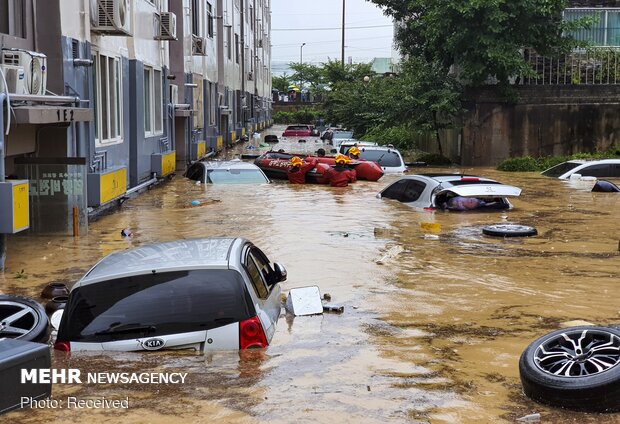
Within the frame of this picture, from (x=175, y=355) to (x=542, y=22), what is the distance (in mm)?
27264

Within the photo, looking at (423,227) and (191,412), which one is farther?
(423,227)

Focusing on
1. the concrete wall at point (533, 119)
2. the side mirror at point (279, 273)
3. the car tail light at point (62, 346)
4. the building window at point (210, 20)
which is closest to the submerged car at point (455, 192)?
the side mirror at point (279, 273)

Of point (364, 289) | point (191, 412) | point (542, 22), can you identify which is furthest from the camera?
point (542, 22)

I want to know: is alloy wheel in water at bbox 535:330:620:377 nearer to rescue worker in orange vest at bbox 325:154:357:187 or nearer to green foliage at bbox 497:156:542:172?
rescue worker in orange vest at bbox 325:154:357:187

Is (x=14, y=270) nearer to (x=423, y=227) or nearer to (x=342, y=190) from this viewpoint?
(x=423, y=227)

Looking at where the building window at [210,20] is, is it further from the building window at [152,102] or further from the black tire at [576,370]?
the black tire at [576,370]

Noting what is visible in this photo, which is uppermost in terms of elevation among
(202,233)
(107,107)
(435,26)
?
(435,26)

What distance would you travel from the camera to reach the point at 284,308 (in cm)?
941

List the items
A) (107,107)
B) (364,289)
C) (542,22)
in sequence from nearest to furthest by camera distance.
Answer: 1. (364,289)
2. (107,107)
3. (542,22)

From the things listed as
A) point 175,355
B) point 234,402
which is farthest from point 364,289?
point 234,402

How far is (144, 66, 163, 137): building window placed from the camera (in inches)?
1005

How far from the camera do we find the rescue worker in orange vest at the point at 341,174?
81.7 ft

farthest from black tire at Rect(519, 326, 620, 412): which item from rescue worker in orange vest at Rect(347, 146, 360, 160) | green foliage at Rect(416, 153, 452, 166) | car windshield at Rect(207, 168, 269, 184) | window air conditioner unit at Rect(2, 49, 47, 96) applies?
green foliage at Rect(416, 153, 452, 166)

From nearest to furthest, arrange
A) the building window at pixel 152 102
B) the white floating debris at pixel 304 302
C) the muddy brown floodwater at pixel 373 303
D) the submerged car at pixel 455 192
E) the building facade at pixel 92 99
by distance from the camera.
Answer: the muddy brown floodwater at pixel 373 303 → the white floating debris at pixel 304 302 → the building facade at pixel 92 99 → the submerged car at pixel 455 192 → the building window at pixel 152 102
